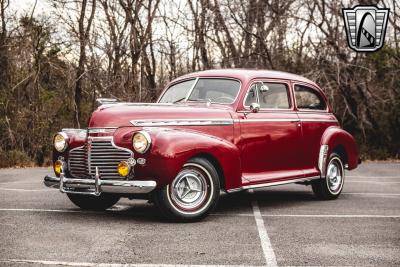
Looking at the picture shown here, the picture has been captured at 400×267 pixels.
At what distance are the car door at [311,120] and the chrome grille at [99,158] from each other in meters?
3.37

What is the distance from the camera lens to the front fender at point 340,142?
965 centimetres

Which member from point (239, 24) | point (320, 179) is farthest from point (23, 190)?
point (239, 24)

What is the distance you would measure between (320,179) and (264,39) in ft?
41.2

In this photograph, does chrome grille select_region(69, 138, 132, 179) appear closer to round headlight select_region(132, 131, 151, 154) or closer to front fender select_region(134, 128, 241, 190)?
round headlight select_region(132, 131, 151, 154)

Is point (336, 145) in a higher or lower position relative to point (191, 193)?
higher

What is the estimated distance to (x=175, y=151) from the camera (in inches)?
268

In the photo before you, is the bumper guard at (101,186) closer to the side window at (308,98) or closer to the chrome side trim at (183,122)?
the chrome side trim at (183,122)

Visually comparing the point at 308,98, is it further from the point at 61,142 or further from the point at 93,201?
the point at 61,142

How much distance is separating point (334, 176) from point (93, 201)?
4166 mm

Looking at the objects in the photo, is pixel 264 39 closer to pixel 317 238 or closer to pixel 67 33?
pixel 67 33

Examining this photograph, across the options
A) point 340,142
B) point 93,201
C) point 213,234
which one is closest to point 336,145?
point 340,142

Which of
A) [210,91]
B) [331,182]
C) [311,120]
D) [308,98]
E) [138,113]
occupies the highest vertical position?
[210,91]

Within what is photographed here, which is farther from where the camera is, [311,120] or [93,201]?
[311,120]

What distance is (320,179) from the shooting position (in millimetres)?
9656
